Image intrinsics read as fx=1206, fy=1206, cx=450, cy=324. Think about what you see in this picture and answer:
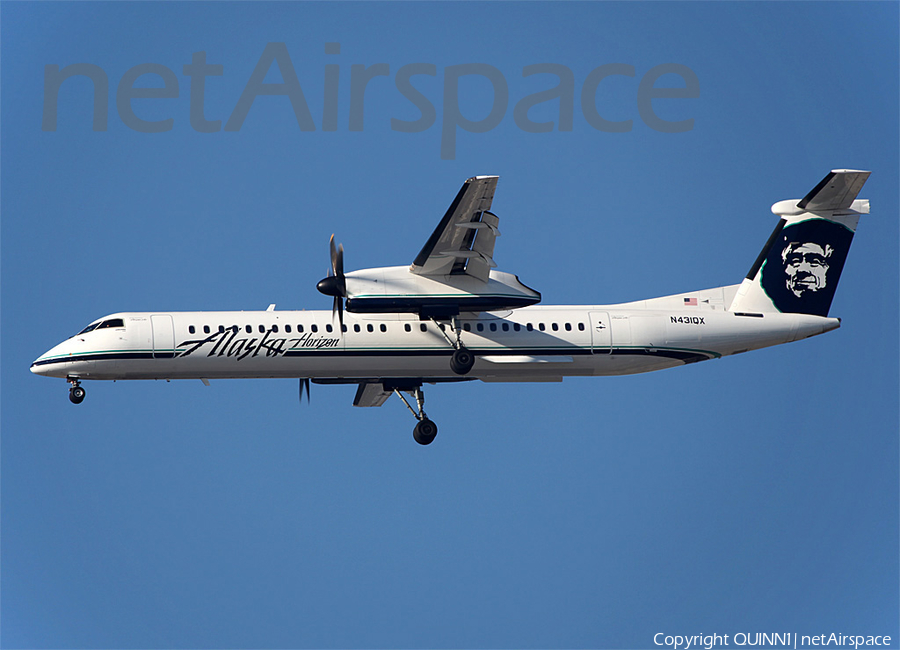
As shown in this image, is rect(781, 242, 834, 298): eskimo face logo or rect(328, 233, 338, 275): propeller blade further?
rect(781, 242, 834, 298): eskimo face logo

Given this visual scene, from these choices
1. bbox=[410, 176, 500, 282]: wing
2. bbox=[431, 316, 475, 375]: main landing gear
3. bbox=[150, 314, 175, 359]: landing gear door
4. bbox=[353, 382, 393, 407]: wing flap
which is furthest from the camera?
bbox=[353, 382, 393, 407]: wing flap

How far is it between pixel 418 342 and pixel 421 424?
2703mm

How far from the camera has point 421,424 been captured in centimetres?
3209

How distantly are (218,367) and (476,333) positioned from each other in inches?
258

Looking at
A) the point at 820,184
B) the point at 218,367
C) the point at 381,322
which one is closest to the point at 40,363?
the point at 218,367

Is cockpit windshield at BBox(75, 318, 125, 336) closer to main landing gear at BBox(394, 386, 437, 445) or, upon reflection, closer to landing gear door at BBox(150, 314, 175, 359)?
landing gear door at BBox(150, 314, 175, 359)

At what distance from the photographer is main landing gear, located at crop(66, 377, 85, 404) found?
2986cm

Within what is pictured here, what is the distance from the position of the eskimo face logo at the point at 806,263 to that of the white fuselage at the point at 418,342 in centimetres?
69

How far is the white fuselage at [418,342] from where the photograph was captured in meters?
29.8

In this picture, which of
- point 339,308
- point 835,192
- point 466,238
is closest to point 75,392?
point 339,308

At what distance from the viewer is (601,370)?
104ft

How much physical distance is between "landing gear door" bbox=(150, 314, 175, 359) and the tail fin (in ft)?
48.4

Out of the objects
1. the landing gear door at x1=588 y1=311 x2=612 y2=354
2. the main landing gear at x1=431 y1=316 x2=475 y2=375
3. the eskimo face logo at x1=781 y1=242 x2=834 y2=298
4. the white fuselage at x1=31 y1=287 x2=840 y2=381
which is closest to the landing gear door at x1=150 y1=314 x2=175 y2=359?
the white fuselage at x1=31 y1=287 x2=840 y2=381

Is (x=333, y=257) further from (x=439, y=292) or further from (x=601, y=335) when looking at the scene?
(x=601, y=335)
